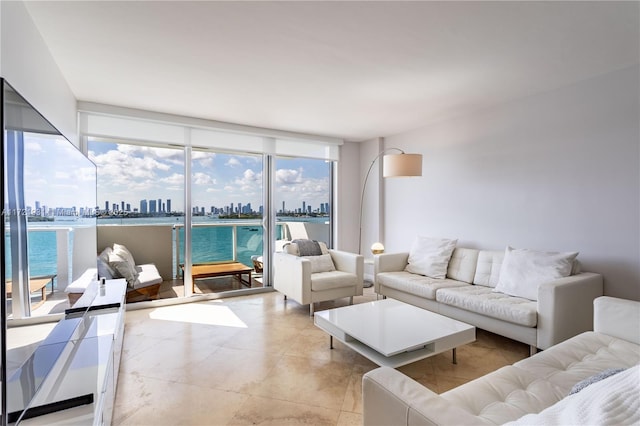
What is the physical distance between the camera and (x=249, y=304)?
418 cm

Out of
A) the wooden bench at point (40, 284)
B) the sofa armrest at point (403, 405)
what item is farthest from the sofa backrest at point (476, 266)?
the wooden bench at point (40, 284)

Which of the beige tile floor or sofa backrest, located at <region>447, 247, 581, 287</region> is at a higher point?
sofa backrest, located at <region>447, 247, 581, 287</region>

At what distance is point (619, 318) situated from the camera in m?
1.99

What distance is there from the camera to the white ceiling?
1.99 m

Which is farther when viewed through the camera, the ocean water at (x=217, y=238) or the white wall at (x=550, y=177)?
the ocean water at (x=217, y=238)

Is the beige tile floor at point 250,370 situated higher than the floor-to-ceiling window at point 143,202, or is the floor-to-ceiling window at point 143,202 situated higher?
the floor-to-ceiling window at point 143,202

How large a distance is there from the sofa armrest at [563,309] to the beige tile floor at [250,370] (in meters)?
0.40

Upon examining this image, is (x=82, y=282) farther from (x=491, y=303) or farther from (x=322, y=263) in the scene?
(x=491, y=303)

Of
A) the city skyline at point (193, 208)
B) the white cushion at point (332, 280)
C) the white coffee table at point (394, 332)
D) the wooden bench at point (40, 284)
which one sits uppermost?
the city skyline at point (193, 208)

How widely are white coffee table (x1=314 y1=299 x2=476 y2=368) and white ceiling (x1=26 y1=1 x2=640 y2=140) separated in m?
2.12

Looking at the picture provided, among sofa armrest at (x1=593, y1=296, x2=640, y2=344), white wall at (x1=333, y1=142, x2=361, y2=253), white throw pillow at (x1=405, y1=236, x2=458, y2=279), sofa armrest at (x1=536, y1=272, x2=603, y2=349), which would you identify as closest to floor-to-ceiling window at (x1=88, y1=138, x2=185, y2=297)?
white wall at (x1=333, y1=142, x2=361, y2=253)

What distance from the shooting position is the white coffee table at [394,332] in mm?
2186

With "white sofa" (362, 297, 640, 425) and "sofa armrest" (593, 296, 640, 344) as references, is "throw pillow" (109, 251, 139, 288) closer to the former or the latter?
"white sofa" (362, 297, 640, 425)

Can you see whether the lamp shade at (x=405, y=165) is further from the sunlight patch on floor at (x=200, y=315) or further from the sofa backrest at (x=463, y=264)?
the sunlight patch on floor at (x=200, y=315)
